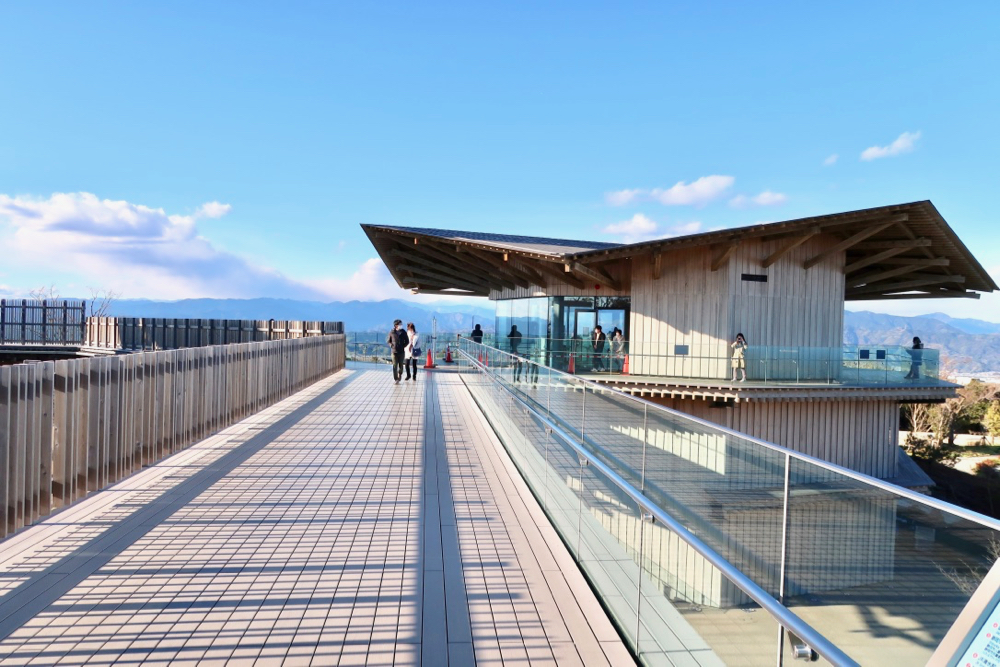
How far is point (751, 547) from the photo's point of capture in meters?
2.64

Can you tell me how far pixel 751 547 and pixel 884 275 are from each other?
28.0 m

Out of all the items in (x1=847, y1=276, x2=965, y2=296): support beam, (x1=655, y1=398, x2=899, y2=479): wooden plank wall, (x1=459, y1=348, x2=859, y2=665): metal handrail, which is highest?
(x1=847, y1=276, x2=965, y2=296): support beam

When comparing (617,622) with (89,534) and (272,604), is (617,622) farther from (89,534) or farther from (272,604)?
(89,534)

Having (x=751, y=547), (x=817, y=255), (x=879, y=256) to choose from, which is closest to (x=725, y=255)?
(x=817, y=255)

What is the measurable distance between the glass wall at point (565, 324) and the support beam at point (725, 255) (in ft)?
12.6

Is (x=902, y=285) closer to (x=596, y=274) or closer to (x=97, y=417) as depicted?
(x=596, y=274)

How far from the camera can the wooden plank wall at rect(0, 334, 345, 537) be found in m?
5.01

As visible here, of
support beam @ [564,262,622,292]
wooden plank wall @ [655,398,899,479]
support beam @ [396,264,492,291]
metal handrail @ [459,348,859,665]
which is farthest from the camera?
support beam @ [396,264,492,291]

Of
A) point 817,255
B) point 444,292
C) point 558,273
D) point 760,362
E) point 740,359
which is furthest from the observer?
point 444,292

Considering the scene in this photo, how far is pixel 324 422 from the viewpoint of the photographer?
39.6ft

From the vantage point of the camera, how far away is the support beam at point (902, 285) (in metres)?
26.7

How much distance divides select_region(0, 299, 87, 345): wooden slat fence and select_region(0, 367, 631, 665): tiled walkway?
98.1 feet

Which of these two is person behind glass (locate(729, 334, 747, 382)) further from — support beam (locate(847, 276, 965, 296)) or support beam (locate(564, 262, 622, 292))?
support beam (locate(847, 276, 965, 296))

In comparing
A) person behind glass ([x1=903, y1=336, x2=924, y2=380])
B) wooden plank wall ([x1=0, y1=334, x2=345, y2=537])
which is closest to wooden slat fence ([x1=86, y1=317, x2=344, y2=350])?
wooden plank wall ([x1=0, y1=334, x2=345, y2=537])
